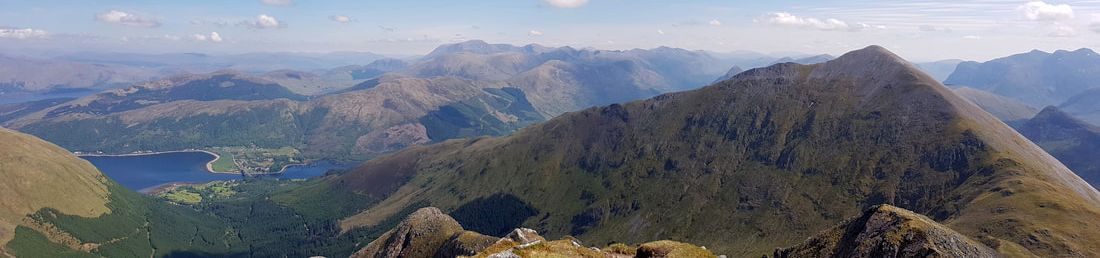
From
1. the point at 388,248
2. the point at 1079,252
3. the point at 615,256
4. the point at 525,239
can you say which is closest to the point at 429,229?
the point at 388,248

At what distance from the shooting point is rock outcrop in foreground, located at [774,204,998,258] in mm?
87188

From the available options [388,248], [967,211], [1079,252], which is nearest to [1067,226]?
[1079,252]

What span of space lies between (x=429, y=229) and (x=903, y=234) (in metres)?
121

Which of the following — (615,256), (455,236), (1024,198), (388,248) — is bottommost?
(388,248)

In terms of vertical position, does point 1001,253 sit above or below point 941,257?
below

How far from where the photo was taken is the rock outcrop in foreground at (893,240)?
87.2 m

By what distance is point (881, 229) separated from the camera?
96.6 meters

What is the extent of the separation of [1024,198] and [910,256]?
4271 inches

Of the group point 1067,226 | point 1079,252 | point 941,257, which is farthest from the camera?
point 1067,226

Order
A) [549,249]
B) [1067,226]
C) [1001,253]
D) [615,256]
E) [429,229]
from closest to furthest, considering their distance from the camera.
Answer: [549,249], [615,256], [1001,253], [1067,226], [429,229]

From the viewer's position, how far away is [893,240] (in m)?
92.1

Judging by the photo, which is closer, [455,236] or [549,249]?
[549,249]

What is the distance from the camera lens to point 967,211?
571 ft

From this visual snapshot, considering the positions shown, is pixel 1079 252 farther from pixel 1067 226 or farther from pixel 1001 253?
pixel 1001 253
